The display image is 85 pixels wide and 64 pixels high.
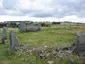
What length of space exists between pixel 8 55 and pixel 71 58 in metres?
6.58

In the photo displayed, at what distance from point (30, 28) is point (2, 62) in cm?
2853

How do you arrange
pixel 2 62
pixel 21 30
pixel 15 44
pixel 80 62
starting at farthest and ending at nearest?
pixel 21 30 < pixel 15 44 < pixel 2 62 < pixel 80 62

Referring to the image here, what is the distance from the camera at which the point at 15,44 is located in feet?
91.7

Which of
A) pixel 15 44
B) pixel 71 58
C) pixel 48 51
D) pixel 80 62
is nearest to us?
pixel 80 62

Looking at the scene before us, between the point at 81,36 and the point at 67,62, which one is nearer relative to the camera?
the point at 67,62

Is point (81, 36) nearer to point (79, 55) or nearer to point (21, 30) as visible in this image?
point (79, 55)

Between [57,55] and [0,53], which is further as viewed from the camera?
[0,53]

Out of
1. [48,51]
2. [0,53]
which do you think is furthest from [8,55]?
[48,51]

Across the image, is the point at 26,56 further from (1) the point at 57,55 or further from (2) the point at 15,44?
(2) the point at 15,44

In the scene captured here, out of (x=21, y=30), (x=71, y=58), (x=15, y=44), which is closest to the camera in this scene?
(x=71, y=58)

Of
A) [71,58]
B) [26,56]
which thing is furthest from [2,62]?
[71,58]

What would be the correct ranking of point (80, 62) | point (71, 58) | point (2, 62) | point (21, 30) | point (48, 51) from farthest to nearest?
1. point (21, 30)
2. point (48, 51)
3. point (2, 62)
4. point (71, 58)
5. point (80, 62)

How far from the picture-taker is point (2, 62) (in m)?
22.5

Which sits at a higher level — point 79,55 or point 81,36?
point 81,36
